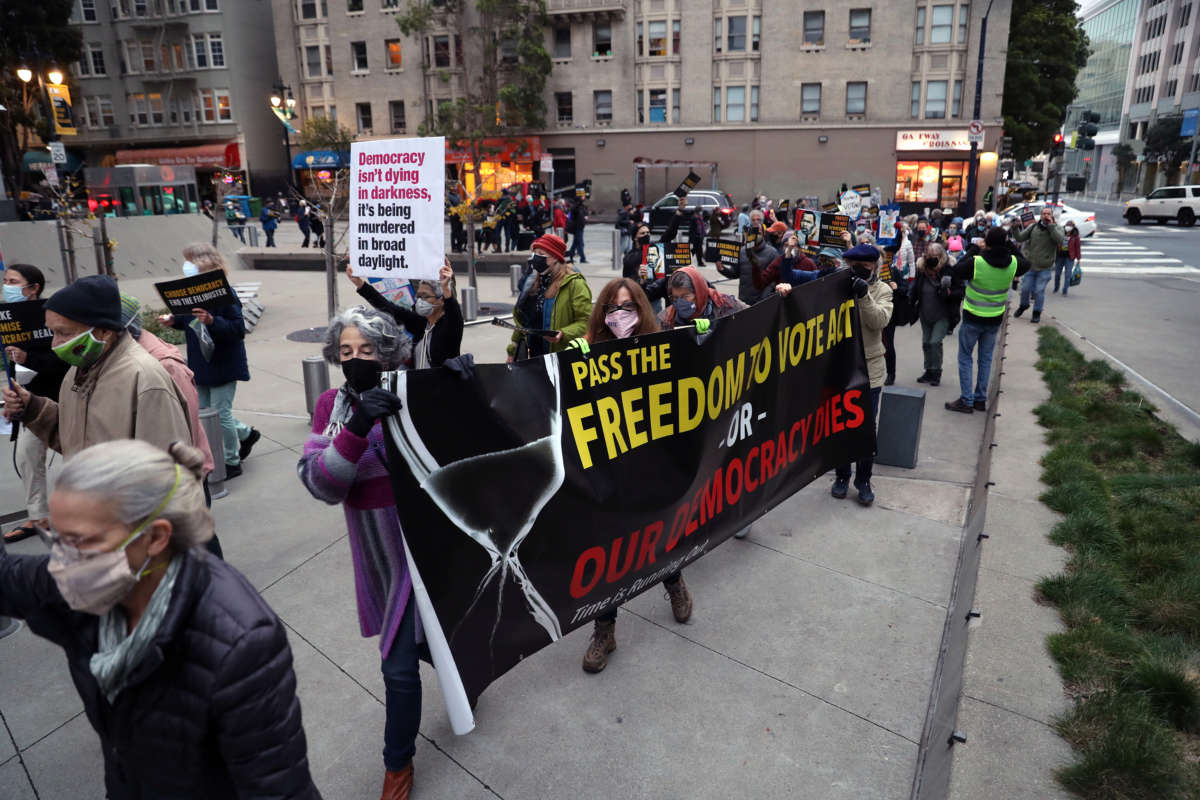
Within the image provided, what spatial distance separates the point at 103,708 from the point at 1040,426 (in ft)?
25.0

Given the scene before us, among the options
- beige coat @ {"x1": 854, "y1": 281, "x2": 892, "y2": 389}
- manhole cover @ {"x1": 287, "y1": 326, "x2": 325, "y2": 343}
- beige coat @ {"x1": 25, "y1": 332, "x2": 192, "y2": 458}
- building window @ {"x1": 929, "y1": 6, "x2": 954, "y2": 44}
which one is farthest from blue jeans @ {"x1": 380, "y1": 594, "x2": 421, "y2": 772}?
building window @ {"x1": 929, "y1": 6, "x2": 954, "y2": 44}

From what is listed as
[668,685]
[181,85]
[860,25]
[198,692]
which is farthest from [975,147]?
[181,85]

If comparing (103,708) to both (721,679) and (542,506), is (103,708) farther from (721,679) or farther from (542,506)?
(721,679)

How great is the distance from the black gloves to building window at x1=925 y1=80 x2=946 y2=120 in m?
42.1

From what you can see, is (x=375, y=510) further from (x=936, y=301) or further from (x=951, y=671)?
(x=936, y=301)

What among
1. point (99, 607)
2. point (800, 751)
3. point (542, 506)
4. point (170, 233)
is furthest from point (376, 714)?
point (170, 233)

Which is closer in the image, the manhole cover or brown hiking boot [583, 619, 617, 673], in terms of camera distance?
brown hiking boot [583, 619, 617, 673]

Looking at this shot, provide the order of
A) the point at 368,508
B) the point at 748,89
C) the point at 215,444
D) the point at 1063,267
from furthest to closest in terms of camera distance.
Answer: the point at 748,89 < the point at 1063,267 < the point at 215,444 < the point at 368,508

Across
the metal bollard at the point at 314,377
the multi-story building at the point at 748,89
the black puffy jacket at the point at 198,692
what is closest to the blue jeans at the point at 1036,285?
the metal bollard at the point at 314,377

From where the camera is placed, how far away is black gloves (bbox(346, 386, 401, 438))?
2469mm

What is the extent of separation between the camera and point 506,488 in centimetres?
300

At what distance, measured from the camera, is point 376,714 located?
11.7 ft

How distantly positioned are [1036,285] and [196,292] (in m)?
12.6

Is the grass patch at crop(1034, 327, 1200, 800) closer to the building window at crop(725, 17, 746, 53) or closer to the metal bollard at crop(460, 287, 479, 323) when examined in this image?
the metal bollard at crop(460, 287, 479, 323)
